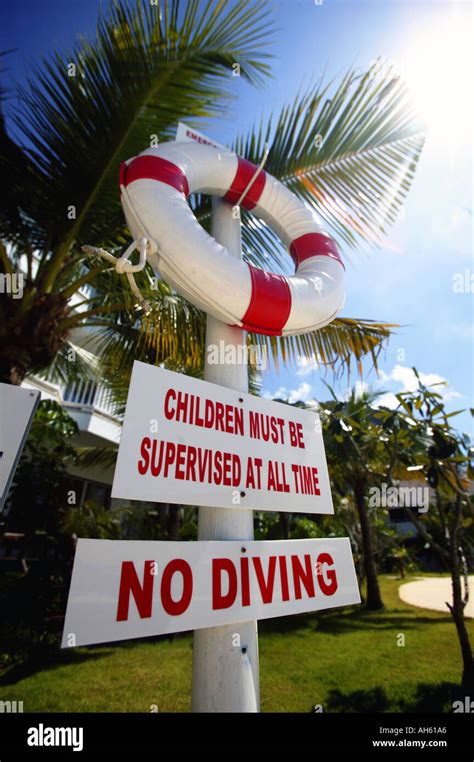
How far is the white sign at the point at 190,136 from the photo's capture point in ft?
5.58

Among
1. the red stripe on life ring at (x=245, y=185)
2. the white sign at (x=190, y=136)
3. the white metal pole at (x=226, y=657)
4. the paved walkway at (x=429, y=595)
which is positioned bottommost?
the paved walkway at (x=429, y=595)

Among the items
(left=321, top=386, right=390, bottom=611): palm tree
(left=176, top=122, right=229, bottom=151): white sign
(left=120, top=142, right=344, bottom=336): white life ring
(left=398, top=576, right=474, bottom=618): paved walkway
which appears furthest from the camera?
(left=398, top=576, right=474, bottom=618): paved walkway

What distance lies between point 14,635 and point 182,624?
4.32 m

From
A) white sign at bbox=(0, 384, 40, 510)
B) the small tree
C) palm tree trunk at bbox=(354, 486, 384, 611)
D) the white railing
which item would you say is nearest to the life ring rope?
white sign at bbox=(0, 384, 40, 510)

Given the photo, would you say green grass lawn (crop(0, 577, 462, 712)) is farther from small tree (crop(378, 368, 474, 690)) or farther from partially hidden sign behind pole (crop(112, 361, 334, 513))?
partially hidden sign behind pole (crop(112, 361, 334, 513))

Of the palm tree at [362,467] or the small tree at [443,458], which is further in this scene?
the palm tree at [362,467]

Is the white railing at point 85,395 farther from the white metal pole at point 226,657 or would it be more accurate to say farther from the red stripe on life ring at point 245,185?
the white metal pole at point 226,657

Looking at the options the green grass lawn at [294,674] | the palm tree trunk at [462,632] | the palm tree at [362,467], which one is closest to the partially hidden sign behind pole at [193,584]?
the green grass lawn at [294,674]

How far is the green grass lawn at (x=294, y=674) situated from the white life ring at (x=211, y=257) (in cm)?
346

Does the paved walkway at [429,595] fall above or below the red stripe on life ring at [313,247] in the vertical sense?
below

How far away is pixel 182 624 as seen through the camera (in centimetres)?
95

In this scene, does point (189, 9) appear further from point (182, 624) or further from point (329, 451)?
point (329, 451)

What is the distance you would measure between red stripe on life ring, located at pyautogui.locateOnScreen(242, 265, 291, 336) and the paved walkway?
8.25 meters

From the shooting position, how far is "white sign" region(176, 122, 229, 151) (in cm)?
170
